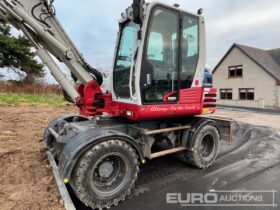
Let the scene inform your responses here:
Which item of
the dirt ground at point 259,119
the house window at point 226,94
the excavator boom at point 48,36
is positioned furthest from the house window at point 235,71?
the excavator boom at point 48,36

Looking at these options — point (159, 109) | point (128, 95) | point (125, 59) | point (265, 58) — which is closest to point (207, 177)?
point (159, 109)

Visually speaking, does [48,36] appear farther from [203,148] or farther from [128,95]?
[203,148]

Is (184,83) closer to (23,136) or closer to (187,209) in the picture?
(187,209)

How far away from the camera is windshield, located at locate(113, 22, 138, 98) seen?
152 inches

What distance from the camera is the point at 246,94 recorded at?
2223cm

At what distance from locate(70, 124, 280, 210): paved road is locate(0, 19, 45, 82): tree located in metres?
15.8

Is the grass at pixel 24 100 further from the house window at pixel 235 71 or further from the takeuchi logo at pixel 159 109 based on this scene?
the house window at pixel 235 71

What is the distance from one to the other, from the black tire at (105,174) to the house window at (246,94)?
21.6m

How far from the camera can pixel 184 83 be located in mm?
4090

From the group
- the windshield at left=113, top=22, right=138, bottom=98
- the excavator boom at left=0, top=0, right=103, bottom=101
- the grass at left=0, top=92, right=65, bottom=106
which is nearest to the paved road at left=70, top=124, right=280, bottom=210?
the windshield at left=113, top=22, right=138, bottom=98

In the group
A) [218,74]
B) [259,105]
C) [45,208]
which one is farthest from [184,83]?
[218,74]

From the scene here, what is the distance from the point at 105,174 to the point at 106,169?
76 mm

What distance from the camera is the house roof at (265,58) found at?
20.7 metres

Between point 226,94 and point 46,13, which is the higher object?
point 46,13
